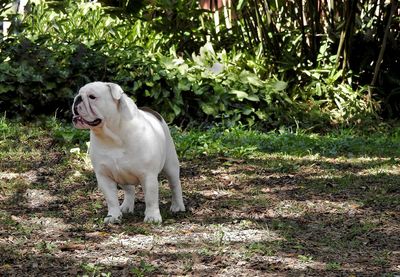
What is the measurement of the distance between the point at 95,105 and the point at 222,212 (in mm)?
1442

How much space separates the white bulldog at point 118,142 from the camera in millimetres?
5852

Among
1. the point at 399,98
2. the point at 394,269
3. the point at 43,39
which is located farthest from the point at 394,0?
the point at 394,269

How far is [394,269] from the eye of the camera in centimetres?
510

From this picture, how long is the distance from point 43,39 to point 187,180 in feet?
13.3

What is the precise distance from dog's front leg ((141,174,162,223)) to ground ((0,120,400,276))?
11 centimetres

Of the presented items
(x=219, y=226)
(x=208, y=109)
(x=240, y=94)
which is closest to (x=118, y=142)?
(x=219, y=226)

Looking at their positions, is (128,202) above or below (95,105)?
below

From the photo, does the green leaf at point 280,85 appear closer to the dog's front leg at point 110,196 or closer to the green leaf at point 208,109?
the green leaf at point 208,109

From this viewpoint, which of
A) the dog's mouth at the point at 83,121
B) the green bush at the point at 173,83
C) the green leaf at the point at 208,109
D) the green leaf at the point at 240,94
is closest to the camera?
the dog's mouth at the point at 83,121

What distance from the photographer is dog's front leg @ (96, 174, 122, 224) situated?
6086 mm

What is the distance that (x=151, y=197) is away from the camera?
6039 millimetres

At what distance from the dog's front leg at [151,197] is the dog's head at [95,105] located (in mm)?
474

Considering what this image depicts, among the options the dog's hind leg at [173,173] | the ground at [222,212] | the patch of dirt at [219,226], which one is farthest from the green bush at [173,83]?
the dog's hind leg at [173,173]

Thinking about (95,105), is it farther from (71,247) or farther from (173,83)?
(173,83)
